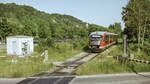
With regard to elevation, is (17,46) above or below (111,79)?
above

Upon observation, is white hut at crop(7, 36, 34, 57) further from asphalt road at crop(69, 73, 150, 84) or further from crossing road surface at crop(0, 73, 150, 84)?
asphalt road at crop(69, 73, 150, 84)

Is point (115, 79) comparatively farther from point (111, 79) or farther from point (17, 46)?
point (17, 46)

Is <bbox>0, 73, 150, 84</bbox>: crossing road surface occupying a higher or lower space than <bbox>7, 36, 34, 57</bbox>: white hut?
lower

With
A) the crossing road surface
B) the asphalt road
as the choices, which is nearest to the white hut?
the crossing road surface

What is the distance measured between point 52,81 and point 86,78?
2.39 m

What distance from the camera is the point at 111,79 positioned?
12.1 m

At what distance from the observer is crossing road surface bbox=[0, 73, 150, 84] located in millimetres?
11438

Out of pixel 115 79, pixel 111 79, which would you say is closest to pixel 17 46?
pixel 111 79

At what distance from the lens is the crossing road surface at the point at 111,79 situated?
11438 mm

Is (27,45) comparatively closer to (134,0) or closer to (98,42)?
(98,42)

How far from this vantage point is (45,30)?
175 ft

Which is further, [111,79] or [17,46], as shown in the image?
[17,46]

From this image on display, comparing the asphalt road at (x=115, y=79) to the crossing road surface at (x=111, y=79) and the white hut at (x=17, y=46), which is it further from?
the white hut at (x=17, y=46)

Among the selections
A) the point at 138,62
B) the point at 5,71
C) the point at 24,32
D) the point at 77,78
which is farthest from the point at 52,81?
the point at 24,32
